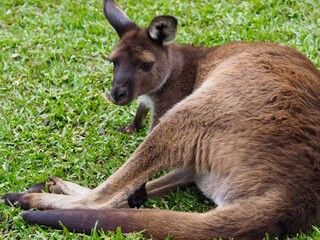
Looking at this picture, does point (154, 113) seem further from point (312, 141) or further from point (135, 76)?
point (312, 141)

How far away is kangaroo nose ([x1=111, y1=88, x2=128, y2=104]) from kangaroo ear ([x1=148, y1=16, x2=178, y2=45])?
1.95ft

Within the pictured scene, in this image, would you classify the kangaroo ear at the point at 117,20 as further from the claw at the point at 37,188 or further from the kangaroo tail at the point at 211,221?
the kangaroo tail at the point at 211,221

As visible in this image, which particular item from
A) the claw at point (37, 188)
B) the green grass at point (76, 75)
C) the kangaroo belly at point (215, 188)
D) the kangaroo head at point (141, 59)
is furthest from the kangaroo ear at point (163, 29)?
the claw at point (37, 188)

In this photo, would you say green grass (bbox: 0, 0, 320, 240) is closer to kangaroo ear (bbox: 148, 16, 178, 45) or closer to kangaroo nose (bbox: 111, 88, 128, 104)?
kangaroo nose (bbox: 111, 88, 128, 104)

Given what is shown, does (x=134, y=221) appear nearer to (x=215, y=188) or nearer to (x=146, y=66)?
(x=215, y=188)

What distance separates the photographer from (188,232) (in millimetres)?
4438

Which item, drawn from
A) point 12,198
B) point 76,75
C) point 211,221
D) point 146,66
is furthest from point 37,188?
point 76,75

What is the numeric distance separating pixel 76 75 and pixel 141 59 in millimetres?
1705

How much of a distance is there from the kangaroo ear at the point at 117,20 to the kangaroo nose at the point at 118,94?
2.09 feet

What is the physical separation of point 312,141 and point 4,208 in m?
2.50

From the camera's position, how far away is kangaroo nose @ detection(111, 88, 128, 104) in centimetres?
579

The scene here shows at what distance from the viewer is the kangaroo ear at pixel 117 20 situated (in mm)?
6109

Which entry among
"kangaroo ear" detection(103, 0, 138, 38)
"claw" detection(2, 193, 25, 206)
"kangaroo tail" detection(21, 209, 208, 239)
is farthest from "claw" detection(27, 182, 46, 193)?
"kangaroo ear" detection(103, 0, 138, 38)

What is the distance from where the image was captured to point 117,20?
20.2 feet
